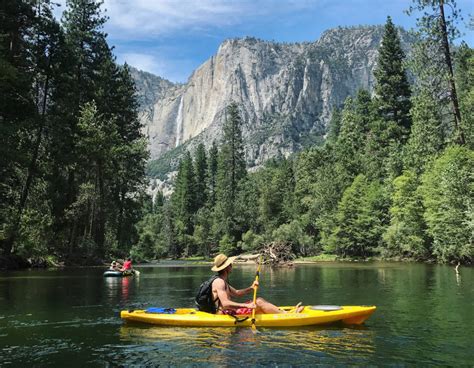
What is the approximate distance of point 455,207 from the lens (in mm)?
32875

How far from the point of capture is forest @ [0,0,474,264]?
1155 inches

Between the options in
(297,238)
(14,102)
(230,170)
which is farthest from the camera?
(230,170)

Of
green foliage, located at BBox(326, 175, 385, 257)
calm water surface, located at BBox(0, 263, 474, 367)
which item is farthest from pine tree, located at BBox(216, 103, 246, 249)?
calm water surface, located at BBox(0, 263, 474, 367)

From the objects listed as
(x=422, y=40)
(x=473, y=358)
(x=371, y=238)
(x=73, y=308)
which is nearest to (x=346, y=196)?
(x=371, y=238)

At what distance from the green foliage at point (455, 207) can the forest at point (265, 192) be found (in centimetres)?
10

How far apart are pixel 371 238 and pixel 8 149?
3918cm

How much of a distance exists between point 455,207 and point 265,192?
43122 mm

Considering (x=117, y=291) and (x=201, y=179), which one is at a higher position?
(x=201, y=179)

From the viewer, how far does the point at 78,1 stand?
42.7m

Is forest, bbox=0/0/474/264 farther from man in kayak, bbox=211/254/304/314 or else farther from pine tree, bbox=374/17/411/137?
man in kayak, bbox=211/254/304/314

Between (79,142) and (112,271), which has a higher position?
(79,142)

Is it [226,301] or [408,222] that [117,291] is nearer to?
[226,301]

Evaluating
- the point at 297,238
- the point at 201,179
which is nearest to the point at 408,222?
the point at 297,238

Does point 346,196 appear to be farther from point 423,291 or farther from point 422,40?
point 423,291
